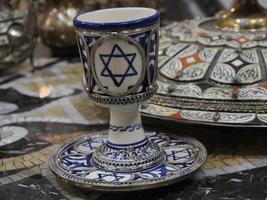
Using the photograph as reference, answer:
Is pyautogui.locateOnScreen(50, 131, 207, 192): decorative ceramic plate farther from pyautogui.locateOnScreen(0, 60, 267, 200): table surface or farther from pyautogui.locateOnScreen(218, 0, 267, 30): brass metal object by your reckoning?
pyautogui.locateOnScreen(218, 0, 267, 30): brass metal object

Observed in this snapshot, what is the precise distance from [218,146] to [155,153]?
13 centimetres

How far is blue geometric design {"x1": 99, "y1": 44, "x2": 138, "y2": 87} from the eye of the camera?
581mm

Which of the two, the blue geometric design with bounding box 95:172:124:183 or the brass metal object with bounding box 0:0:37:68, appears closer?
the blue geometric design with bounding box 95:172:124:183

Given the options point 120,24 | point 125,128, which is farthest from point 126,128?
point 120,24

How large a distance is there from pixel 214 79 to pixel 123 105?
0.60 feet

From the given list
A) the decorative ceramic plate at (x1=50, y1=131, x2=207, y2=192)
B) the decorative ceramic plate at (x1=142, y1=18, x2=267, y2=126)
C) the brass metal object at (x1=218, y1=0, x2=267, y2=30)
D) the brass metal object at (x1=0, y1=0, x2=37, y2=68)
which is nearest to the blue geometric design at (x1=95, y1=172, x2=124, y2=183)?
the decorative ceramic plate at (x1=50, y1=131, x2=207, y2=192)

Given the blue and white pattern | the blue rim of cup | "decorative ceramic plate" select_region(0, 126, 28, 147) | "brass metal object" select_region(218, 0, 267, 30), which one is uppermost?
the blue rim of cup

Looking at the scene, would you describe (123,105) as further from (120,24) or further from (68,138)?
(68,138)

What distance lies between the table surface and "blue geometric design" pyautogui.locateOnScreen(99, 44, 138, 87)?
0.12 m

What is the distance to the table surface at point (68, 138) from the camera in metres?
0.61

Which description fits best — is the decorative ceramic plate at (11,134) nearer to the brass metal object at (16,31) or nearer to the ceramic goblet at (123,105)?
the ceramic goblet at (123,105)

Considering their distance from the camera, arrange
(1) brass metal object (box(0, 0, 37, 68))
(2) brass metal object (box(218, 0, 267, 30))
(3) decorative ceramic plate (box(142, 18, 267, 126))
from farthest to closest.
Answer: (1) brass metal object (box(0, 0, 37, 68))
(2) brass metal object (box(218, 0, 267, 30))
(3) decorative ceramic plate (box(142, 18, 267, 126))

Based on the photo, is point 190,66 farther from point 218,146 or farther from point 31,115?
point 31,115

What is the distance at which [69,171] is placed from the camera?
611 millimetres
